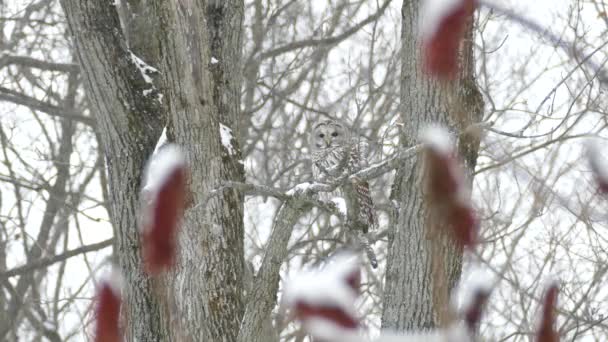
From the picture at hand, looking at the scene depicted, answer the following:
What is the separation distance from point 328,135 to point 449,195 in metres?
5.89

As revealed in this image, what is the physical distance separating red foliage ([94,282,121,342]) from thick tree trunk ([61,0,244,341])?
3.17m

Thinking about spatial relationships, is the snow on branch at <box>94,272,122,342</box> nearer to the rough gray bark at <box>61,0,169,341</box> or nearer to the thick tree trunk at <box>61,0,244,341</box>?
the thick tree trunk at <box>61,0,244,341</box>

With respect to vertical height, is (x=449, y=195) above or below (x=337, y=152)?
below

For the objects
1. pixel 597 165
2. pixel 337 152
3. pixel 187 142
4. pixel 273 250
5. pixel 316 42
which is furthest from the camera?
pixel 316 42

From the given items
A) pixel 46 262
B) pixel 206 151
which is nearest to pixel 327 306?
pixel 206 151

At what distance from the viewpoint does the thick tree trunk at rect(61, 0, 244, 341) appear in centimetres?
407

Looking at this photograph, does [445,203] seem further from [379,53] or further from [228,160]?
[379,53]

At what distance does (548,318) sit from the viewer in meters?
0.77

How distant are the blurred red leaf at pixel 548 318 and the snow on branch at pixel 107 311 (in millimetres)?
363

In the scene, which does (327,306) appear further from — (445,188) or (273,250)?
(273,250)

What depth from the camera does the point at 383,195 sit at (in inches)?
350

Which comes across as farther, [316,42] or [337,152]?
[316,42]

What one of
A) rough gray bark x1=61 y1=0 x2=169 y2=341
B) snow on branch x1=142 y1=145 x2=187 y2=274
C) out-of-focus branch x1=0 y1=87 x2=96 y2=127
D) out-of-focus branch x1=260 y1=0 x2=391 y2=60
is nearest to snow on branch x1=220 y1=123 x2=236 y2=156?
rough gray bark x1=61 y1=0 x2=169 y2=341

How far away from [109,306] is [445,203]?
0.97 feet
